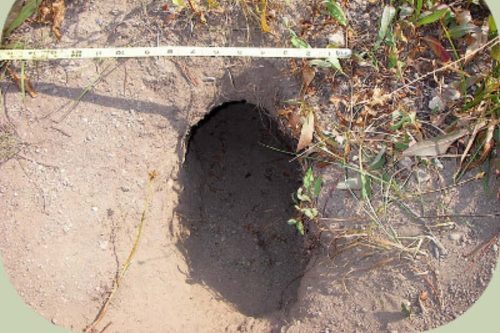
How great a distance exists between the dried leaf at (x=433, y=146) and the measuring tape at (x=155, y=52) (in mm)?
817

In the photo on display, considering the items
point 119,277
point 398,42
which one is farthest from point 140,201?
point 398,42

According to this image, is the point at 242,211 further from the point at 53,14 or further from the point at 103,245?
the point at 53,14

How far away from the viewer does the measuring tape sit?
3.39 meters

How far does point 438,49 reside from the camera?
3.26 meters

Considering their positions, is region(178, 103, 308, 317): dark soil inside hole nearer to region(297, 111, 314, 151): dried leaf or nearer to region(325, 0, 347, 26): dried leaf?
region(297, 111, 314, 151): dried leaf

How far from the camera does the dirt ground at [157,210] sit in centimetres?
325

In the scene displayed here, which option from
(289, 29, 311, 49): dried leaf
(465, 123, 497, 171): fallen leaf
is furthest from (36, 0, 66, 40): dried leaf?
(465, 123, 497, 171): fallen leaf

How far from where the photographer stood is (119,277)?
3.42 metres

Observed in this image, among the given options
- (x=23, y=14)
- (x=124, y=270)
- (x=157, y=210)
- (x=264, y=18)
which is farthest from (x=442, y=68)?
(x=23, y=14)

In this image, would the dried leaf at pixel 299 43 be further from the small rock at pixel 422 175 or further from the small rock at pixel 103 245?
the small rock at pixel 103 245

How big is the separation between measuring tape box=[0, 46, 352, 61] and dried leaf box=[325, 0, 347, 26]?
213 mm

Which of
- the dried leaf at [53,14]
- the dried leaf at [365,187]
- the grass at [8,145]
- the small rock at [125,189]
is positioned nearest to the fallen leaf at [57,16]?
the dried leaf at [53,14]

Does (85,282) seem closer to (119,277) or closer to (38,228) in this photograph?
(119,277)

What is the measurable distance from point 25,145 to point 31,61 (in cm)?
54
